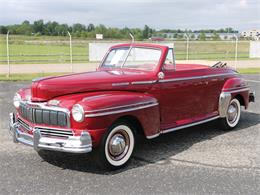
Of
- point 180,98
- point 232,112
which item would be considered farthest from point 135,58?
point 232,112

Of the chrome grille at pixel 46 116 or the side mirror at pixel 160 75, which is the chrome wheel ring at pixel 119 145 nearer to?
the chrome grille at pixel 46 116

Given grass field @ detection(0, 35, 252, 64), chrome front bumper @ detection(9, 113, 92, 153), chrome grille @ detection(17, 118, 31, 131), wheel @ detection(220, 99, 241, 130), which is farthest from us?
grass field @ detection(0, 35, 252, 64)

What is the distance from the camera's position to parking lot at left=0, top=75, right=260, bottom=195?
4.21 m

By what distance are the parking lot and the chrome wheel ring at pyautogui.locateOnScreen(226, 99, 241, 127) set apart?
21.2 inches

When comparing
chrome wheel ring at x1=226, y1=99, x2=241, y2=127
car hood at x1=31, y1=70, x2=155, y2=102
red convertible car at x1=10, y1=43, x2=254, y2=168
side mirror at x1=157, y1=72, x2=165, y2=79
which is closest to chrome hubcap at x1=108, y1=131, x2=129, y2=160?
red convertible car at x1=10, y1=43, x2=254, y2=168

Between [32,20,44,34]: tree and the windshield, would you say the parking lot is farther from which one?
[32,20,44,34]: tree

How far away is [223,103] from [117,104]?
2783 mm

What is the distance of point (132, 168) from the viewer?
4.87 meters

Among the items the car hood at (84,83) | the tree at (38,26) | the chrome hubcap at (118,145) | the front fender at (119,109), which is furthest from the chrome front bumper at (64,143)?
the tree at (38,26)

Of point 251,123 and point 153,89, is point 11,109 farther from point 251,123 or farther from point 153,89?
point 251,123

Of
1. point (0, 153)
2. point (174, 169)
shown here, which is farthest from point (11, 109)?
point (174, 169)

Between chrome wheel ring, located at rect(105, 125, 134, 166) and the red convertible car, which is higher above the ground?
the red convertible car

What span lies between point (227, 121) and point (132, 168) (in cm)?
280

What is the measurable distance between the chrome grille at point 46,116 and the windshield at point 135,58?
1.74 metres
